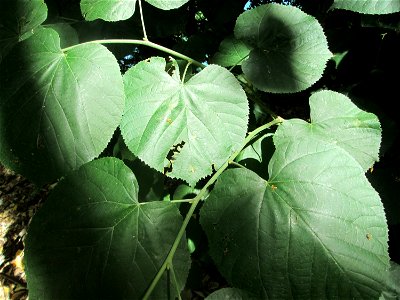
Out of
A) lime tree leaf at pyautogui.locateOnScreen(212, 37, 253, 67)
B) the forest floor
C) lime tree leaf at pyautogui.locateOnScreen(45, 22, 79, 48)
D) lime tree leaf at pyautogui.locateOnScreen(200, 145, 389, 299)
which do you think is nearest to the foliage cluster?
lime tree leaf at pyautogui.locateOnScreen(200, 145, 389, 299)

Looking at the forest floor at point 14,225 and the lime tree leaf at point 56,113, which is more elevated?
the lime tree leaf at point 56,113

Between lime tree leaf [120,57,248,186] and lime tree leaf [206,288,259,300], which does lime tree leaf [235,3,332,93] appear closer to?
lime tree leaf [120,57,248,186]

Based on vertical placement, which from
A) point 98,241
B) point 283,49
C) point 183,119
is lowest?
point 98,241

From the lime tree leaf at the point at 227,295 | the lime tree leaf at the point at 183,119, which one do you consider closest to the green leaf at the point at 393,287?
the lime tree leaf at the point at 227,295

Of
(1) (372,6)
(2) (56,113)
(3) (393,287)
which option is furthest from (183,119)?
(3) (393,287)

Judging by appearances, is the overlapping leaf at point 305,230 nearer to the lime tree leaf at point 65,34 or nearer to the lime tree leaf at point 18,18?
the lime tree leaf at point 18,18

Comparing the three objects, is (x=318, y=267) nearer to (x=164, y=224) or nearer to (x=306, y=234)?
(x=306, y=234)

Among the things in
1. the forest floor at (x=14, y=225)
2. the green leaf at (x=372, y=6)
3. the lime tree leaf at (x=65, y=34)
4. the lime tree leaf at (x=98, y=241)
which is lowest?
the forest floor at (x=14, y=225)

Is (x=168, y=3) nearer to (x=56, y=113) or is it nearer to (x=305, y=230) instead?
(x=56, y=113)
